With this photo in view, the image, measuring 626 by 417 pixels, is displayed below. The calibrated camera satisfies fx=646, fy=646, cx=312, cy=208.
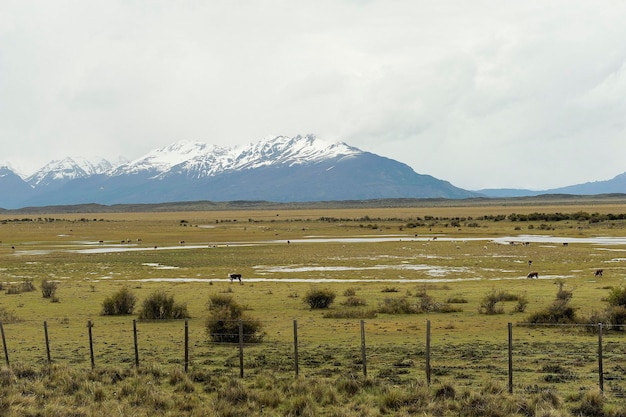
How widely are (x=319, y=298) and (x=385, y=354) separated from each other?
1082 cm

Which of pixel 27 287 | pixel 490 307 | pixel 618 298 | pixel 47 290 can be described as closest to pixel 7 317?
pixel 47 290

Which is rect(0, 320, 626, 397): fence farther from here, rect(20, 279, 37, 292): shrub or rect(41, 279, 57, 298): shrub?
rect(20, 279, 37, 292): shrub

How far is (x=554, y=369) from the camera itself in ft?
59.3

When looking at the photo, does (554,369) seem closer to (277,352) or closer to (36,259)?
(277,352)

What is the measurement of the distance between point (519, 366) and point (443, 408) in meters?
4.70

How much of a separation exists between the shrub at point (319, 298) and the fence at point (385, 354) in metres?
5.06

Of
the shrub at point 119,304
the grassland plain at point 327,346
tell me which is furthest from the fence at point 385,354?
the shrub at point 119,304

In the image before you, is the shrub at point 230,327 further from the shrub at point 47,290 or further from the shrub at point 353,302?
the shrub at point 47,290

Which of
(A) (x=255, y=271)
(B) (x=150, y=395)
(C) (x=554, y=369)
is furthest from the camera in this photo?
(A) (x=255, y=271)

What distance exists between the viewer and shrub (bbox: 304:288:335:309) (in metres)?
31.4

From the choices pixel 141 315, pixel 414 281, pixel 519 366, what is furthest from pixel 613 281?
pixel 141 315

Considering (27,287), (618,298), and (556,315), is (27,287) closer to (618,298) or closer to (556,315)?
(556,315)

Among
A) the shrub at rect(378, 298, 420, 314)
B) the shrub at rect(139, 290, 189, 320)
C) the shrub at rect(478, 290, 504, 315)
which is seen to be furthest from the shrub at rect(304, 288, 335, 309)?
the shrub at rect(478, 290, 504, 315)

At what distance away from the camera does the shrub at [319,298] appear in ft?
103
